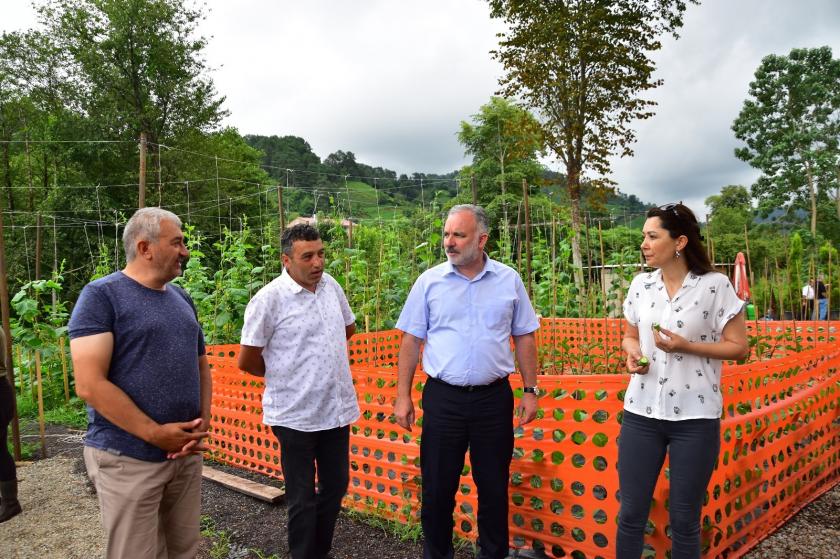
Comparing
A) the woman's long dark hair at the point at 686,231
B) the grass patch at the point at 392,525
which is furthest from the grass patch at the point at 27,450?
the woman's long dark hair at the point at 686,231

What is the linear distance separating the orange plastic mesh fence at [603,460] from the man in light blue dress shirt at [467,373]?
27 centimetres

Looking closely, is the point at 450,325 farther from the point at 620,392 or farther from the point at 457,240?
the point at 620,392

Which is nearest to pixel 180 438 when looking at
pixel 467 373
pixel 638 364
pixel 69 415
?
pixel 467 373

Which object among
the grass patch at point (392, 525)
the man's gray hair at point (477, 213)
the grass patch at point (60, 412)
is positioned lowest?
the grass patch at point (392, 525)

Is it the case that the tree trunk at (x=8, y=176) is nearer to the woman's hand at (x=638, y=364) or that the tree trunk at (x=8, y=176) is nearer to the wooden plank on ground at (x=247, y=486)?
the wooden plank on ground at (x=247, y=486)

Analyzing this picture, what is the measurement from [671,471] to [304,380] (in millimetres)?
1476

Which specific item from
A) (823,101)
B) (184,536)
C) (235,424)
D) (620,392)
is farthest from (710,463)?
(823,101)

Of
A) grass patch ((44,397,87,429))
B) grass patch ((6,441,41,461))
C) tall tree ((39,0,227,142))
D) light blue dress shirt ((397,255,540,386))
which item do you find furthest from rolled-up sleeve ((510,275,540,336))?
tall tree ((39,0,227,142))

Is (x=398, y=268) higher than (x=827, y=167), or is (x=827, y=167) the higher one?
(x=827, y=167)

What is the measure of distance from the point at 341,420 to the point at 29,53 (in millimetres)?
26047

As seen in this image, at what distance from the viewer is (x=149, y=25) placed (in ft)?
71.7

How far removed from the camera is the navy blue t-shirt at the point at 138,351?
1799mm

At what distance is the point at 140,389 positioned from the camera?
6.11 feet

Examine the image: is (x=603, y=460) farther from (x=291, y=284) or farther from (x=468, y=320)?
(x=291, y=284)
